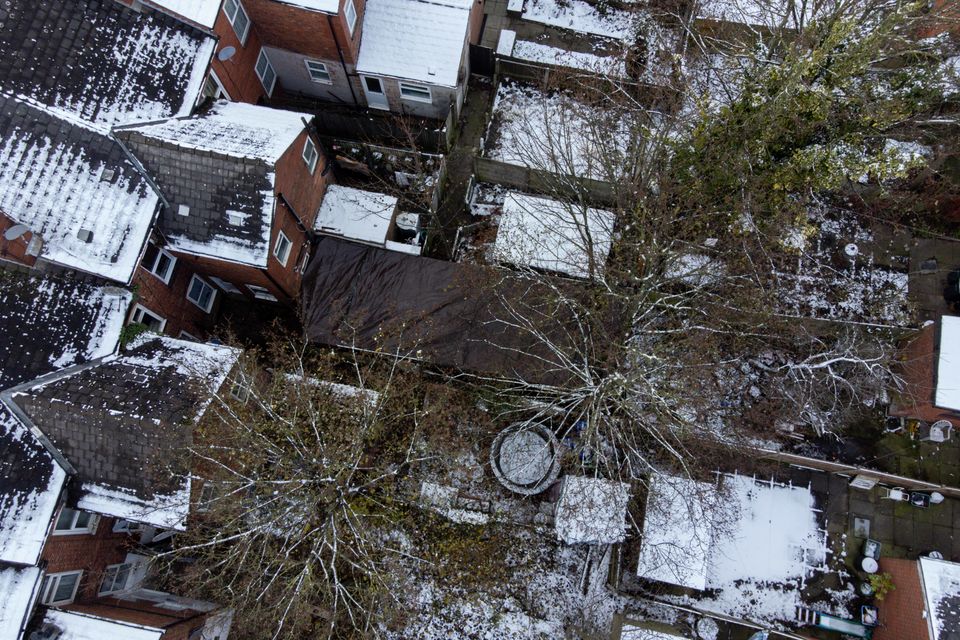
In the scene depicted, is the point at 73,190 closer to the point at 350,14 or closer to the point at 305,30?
the point at 305,30

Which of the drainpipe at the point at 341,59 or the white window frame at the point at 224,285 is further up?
the drainpipe at the point at 341,59

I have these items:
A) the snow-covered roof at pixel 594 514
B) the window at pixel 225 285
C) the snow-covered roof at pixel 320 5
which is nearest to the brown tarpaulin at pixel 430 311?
the window at pixel 225 285

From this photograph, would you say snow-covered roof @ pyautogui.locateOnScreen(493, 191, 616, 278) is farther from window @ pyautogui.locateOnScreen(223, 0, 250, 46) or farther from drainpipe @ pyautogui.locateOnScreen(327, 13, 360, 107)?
window @ pyautogui.locateOnScreen(223, 0, 250, 46)

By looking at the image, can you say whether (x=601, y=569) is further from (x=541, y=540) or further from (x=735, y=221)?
(x=735, y=221)

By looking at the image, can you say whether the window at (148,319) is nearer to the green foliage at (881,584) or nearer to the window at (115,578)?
the window at (115,578)

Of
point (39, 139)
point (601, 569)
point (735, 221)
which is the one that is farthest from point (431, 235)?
point (601, 569)

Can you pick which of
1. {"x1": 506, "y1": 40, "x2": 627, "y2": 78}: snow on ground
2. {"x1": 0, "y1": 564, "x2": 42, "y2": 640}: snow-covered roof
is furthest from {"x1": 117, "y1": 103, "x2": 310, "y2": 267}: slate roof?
{"x1": 506, "y1": 40, "x2": 627, "y2": 78}: snow on ground
